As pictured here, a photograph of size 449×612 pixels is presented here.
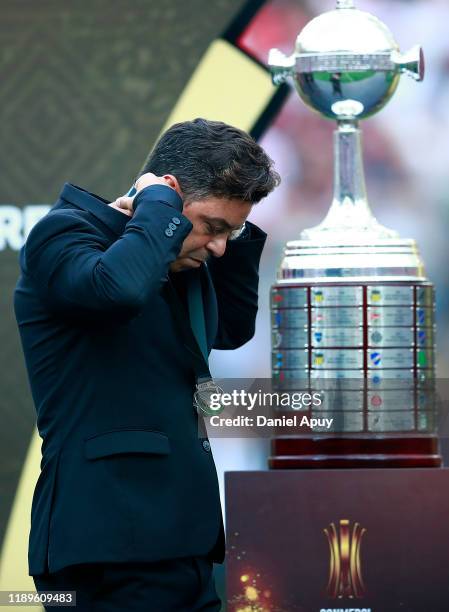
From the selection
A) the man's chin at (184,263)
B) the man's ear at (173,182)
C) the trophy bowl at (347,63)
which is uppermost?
the trophy bowl at (347,63)

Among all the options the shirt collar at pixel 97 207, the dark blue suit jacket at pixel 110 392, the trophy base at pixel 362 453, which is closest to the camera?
the dark blue suit jacket at pixel 110 392

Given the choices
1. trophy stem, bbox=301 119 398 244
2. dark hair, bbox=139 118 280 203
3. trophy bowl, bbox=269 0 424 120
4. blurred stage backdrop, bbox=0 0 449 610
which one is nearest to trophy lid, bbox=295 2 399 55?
trophy bowl, bbox=269 0 424 120

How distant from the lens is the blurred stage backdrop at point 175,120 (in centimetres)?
371

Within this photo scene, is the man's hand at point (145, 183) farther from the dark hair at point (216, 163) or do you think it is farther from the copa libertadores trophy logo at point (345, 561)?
the copa libertadores trophy logo at point (345, 561)

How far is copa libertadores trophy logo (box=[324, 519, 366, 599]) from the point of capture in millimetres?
2656

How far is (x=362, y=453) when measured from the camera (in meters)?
2.77

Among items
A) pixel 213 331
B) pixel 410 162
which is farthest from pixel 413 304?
pixel 410 162

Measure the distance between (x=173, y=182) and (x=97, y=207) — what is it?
0.13 metres

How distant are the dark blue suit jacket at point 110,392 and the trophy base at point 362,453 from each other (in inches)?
32.0

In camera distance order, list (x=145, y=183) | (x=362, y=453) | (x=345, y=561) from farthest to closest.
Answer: (x=362, y=453), (x=345, y=561), (x=145, y=183)

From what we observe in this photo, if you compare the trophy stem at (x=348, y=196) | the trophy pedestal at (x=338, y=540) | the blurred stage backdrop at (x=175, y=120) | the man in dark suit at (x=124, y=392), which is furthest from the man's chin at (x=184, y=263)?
the blurred stage backdrop at (x=175, y=120)

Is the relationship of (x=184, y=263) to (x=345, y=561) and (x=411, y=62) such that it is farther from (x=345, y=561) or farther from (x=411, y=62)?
(x=411, y=62)

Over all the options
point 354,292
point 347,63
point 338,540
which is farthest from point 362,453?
point 347,63

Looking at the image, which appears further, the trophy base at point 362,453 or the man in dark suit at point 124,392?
the trophy base at point 362,453
